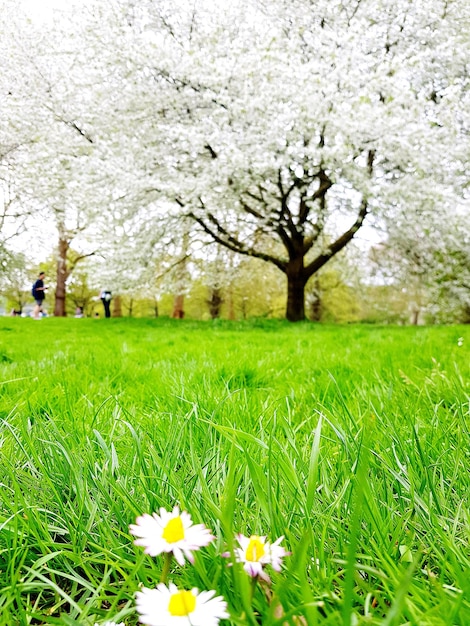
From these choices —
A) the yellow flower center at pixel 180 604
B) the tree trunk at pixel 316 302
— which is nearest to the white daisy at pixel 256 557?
the yellow flower center at pixel 180 604

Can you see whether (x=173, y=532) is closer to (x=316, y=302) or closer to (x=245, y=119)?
(x=245, y=119)

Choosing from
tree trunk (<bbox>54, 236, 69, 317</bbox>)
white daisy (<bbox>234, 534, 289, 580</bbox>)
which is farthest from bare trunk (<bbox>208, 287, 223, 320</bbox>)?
white daisy (<bbox>234, 534, 289, 580</bbox>)

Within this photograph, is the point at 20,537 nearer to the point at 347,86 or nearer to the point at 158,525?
the point at 158,525

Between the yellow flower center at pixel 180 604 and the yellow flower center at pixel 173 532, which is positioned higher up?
the yellow flower center at pixel 173 532

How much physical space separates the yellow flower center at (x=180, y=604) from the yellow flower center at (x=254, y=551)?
0.39 ft

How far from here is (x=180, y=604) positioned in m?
0.50

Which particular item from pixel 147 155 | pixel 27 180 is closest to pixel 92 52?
pixel 147 155

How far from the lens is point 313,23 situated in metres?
13.9

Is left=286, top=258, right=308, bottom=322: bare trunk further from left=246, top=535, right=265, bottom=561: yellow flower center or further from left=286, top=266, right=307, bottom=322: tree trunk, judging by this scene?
left=246, top=535, right=265, bottom=561: yellow flower center

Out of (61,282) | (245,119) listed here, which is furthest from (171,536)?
(61,282)

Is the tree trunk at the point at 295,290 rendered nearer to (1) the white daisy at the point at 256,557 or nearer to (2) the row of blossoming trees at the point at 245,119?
(2) the row of blossoming trees at the point at 245,119

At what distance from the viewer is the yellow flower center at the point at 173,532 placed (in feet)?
1.92

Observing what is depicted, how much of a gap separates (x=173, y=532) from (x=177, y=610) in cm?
10

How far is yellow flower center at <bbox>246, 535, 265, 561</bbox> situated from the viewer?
0.60 m
